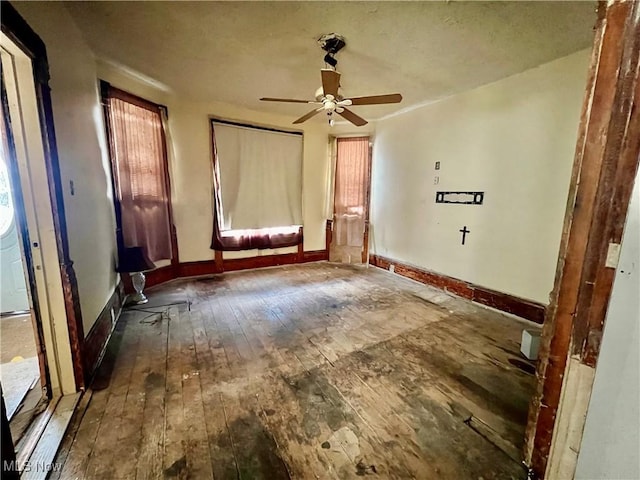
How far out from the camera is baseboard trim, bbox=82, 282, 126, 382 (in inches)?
71.8

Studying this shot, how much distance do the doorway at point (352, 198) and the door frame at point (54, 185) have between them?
3896 mm

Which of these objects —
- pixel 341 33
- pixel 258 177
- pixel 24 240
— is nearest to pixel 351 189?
pixel 258 177

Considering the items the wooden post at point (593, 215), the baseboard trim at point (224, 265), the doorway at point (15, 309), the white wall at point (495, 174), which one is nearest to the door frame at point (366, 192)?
the white wall at point (495, 174)

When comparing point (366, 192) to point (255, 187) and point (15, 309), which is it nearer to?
point (255, 187)

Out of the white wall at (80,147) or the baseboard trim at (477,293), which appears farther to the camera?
the baseboard trim at (477,293)

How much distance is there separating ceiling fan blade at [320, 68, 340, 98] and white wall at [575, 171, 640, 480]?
192 cm

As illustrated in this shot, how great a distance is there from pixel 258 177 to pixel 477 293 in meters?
3.55

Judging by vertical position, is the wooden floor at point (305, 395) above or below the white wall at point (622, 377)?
below

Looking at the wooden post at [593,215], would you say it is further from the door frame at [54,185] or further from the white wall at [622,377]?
the door frame at [54,185]

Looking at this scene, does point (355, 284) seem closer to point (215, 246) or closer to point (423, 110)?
point (215, 246)

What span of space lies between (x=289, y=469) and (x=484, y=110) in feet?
12.5

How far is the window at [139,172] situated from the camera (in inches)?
113

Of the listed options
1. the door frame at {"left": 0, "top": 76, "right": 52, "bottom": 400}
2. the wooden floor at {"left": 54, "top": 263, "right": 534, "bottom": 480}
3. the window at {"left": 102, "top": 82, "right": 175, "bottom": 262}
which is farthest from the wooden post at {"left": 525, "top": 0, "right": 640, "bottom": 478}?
the window at {"left": 102, "top": 82, "right": 175, "bottom": 262}

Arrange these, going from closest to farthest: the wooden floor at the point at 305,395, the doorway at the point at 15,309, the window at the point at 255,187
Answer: the wooden floor at the point at 305,395 → the doorway at the point at 15,309 → the window at the point at 255,187
